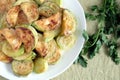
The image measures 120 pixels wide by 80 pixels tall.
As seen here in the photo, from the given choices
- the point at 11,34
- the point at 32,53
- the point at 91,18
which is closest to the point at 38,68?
the point at 32,53

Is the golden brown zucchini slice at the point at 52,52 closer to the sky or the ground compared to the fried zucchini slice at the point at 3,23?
closer to the ground

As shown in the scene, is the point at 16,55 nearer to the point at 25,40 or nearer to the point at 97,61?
the point at 25,40

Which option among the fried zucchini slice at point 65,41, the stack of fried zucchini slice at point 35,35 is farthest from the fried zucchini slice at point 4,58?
the fried zucchini slice at point 65,41

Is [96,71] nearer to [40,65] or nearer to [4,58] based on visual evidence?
[40,65]

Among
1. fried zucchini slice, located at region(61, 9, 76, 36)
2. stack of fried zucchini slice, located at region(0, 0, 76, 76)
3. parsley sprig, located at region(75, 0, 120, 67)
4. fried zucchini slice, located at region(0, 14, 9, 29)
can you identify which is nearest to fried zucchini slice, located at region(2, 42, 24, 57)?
stack of fried zucchini slice, located at region(0, 0, 76, 76)

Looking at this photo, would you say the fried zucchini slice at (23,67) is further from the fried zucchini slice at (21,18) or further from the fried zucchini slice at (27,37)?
the fried zucchini slice at (21,18)

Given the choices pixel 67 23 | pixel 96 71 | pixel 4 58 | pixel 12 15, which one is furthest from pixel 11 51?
pixel 96 71

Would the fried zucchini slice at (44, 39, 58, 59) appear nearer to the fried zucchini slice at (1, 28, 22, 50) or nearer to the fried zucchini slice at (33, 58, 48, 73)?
the fried zucchini slice at (33, 58, 48, 73)
